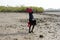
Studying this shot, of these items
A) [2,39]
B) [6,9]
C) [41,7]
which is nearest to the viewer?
[2,39]

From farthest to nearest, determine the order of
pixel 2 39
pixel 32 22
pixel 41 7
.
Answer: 1. pixel 41 7
2. pixel 32 22
3. pixel 2 39

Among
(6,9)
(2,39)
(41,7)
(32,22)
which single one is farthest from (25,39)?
(41,7)

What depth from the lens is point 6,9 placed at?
44.7m

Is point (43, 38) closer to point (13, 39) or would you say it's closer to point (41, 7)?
point (13, 39)

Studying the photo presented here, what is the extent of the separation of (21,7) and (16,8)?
3.00 ft

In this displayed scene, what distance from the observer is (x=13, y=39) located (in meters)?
13.2

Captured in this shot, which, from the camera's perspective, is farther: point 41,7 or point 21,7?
point 41,7

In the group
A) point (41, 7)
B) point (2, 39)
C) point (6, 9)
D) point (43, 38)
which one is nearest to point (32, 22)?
point (43, 38)

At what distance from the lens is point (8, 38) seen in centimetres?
1346

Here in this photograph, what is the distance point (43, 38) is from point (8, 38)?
6.23ft

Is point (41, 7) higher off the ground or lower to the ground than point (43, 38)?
lower

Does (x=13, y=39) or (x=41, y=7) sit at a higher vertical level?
(x=13, y=39)

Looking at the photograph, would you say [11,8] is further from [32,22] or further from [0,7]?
[32,22]

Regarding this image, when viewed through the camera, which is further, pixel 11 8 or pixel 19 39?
pixel 11 8
